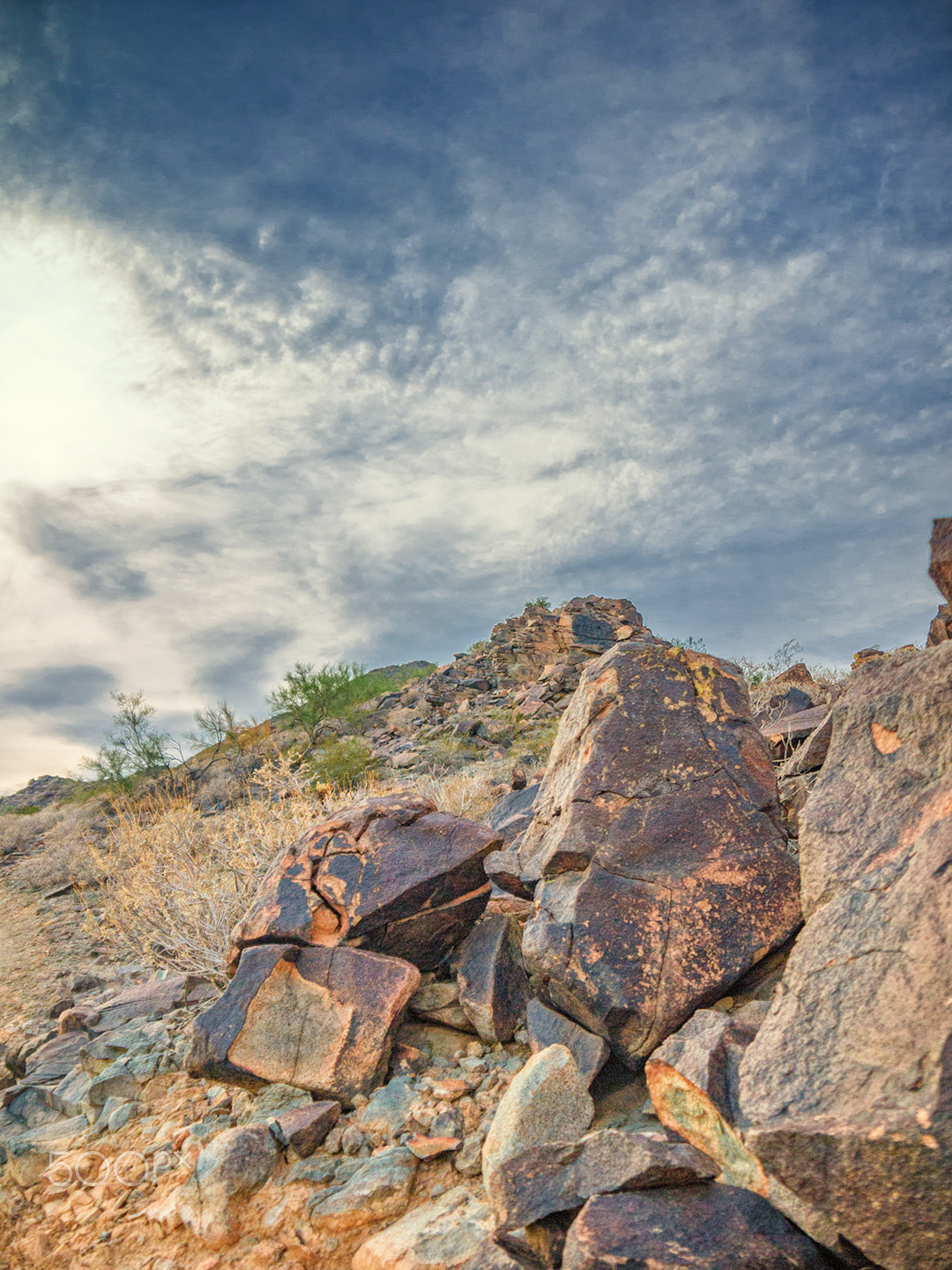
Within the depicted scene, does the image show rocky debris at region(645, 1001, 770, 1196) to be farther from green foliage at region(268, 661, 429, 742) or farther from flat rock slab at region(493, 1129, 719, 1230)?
green foliage at region(268, 661, 429, 742)

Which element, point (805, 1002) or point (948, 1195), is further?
point (805, 1002)

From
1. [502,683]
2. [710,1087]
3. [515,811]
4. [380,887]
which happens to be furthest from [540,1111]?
[502,683]

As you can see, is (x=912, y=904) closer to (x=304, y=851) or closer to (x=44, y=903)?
(x=304, y=851)

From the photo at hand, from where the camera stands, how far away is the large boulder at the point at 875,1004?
6.24 ft

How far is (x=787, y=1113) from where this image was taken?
217 centimetres

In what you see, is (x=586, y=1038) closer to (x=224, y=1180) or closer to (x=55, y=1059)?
(x=224, y=1180)

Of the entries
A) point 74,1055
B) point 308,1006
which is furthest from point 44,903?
point 308,1006

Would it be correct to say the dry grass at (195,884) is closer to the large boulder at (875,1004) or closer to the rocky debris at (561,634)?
the large boulder at (875,1004)

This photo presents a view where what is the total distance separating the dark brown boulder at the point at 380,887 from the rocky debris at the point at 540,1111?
154 cm

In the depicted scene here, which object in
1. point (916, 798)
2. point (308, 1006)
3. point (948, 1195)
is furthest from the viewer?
point (308, 1006)

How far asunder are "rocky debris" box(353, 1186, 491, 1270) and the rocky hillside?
1 cm

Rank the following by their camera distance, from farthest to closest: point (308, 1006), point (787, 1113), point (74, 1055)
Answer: point (74, 1055)
point (308, 1006)
point (787, 1113)

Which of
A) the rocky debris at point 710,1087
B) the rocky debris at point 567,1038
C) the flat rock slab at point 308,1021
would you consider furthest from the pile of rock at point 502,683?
the rocky debris at point 710,1087

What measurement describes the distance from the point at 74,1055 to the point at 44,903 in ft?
28.3
